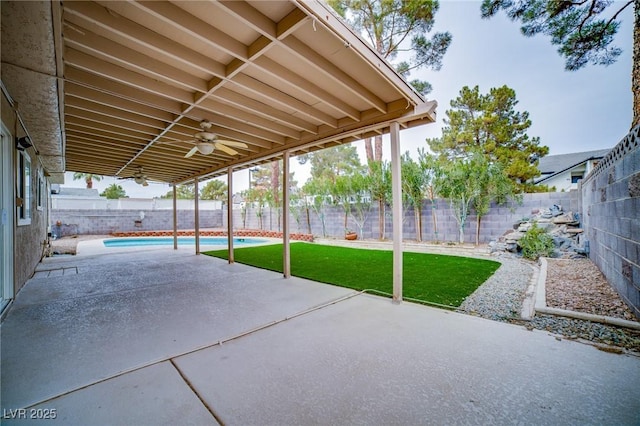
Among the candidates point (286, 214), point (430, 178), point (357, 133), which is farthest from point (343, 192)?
point (357, 133)

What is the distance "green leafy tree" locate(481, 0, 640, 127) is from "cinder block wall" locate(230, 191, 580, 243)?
3298mm

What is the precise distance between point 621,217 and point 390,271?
3316mm

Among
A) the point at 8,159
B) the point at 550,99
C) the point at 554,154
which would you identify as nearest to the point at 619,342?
the point at 8,159

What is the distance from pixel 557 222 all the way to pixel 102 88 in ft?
31.7

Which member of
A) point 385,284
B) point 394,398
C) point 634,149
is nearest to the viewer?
point 394,398

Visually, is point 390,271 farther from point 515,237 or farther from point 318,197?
point 318,197

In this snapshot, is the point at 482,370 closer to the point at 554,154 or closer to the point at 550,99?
the point at 550,99

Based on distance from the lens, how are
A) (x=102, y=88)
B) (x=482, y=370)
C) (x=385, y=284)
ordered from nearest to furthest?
(x=482, y=370)
(x=102, y=88)
(x=385, y=284)

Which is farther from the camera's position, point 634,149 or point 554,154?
point 554,154

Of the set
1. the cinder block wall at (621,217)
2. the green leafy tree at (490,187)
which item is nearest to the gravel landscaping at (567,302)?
the cinder block wall at (621,217)

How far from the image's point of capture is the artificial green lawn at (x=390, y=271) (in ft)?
13.3

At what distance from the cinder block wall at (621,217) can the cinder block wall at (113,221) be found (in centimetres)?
1804

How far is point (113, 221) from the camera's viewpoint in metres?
14.5

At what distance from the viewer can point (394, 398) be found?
1.69m
